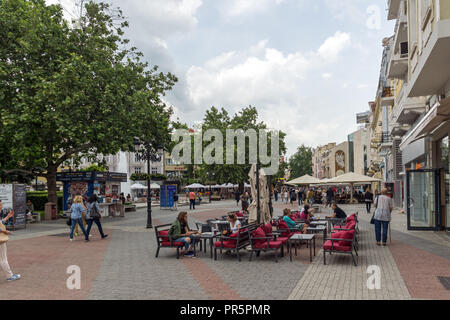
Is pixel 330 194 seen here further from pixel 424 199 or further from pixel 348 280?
pixel 348 280

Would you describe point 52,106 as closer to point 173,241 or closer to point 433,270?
point 173,241

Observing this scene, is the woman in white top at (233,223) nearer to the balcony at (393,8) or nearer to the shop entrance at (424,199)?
the shop entrance at (424,199)

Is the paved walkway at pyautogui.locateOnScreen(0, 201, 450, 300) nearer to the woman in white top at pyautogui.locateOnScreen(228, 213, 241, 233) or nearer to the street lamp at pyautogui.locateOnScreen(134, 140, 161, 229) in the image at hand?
the woman in white top at pyautogui.locateOnScreen(228, 213, 241, 233)

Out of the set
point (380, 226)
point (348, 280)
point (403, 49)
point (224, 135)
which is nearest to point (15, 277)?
point (348, 280)

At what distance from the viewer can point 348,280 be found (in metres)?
7.42

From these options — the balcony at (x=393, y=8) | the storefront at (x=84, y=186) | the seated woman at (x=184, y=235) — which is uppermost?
the balcony at (x=393, y=8)

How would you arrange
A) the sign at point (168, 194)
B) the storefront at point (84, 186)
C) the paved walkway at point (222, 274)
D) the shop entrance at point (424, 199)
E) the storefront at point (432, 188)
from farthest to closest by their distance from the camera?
the sign at point (168, 194)
the storefront at point (84, 186)
the shop entrance at point (424, 199)
the storefront at point (432, 188)
the paved walkway at point (222, 274)

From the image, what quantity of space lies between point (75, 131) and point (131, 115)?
3051mm

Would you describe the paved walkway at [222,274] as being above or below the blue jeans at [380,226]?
below

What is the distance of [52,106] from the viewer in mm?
20297

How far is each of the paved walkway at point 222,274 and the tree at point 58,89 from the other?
30.2ft

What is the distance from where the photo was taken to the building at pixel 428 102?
982cm

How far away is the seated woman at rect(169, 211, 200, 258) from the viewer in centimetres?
1037

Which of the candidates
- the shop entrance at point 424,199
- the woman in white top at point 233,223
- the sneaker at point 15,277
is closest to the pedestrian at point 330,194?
the shop entrance at point 424,199
